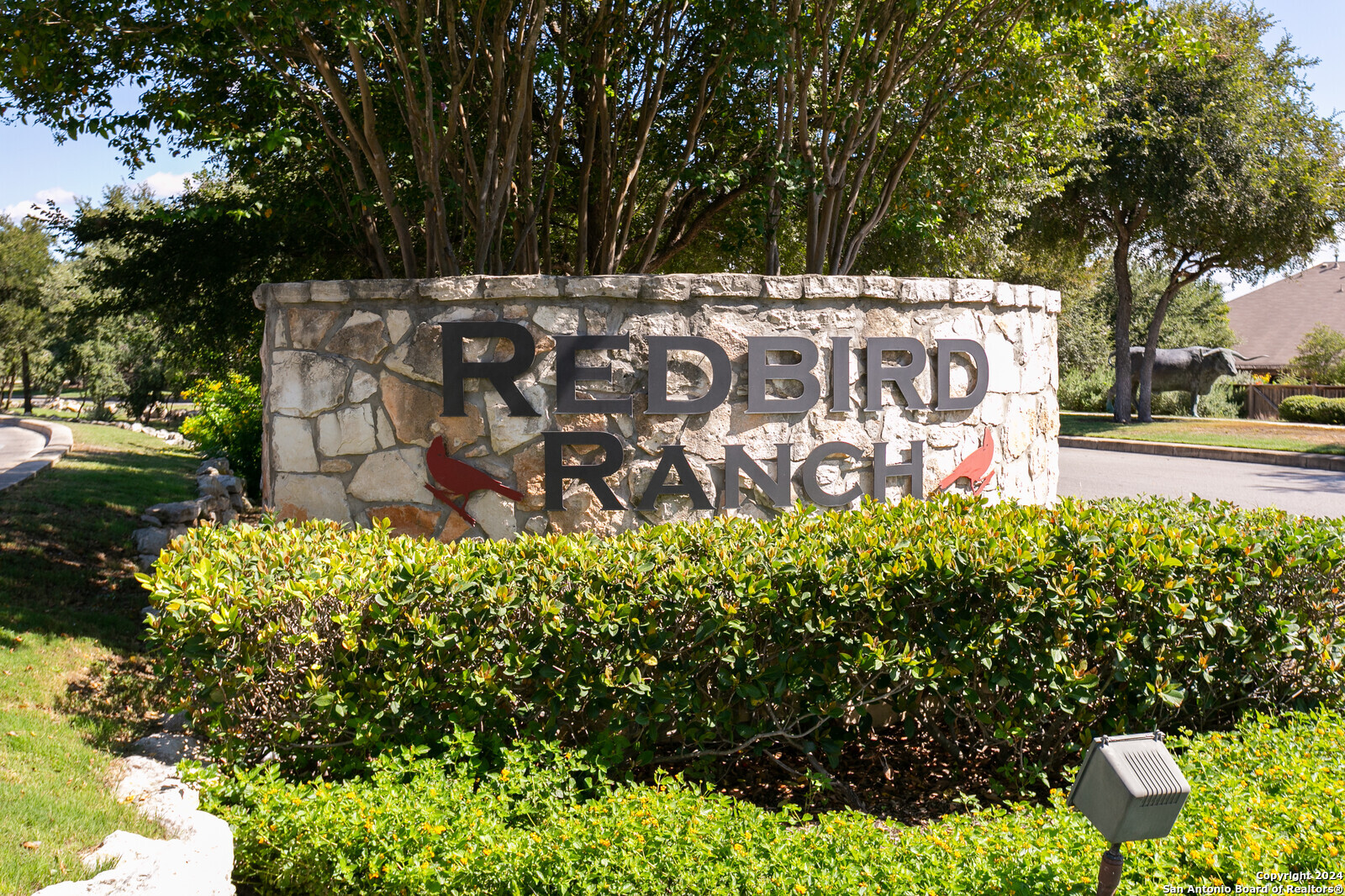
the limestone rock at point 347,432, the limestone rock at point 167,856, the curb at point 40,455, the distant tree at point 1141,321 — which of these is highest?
the distant tree at point 1141,321

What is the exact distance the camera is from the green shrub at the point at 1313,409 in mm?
23500

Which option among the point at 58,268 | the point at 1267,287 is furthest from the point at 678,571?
the point at 1267,287

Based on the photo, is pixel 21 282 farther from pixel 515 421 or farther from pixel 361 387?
pixel 515 421

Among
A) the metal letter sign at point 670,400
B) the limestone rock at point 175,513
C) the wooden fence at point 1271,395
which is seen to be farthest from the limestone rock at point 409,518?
the wooden fence at point 1271,395

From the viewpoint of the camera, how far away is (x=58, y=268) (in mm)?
34969

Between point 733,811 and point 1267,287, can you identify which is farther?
point 1267,287

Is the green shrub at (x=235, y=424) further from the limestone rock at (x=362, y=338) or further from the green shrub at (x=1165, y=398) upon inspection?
the green shrub at (x=1165, y=398)

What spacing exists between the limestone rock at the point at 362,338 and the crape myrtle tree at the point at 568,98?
1.36m

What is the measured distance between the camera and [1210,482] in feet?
46.1

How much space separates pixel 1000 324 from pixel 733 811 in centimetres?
430

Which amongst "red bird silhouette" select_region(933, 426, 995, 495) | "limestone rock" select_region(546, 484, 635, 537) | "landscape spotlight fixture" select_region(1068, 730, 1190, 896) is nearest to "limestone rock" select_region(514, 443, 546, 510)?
"limestone rock" select_region(546, 484, 635, 537)

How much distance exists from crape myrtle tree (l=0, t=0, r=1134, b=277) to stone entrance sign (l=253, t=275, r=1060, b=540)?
4.96ft

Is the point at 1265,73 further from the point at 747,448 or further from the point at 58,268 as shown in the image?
the point at 58,268

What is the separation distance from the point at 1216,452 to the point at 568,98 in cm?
1443
